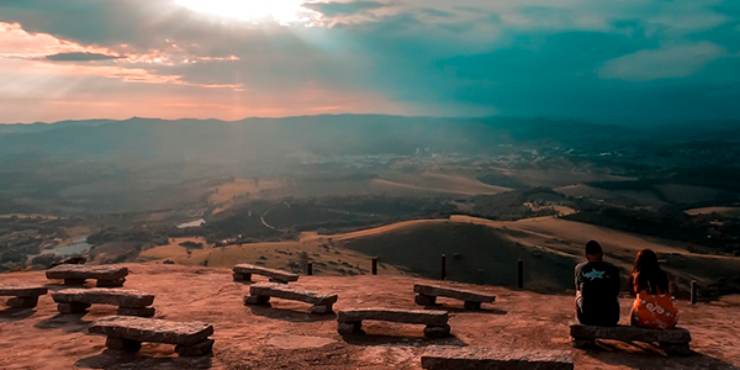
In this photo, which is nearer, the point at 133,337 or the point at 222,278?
the point at 133,337

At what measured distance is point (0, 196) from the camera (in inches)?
6644

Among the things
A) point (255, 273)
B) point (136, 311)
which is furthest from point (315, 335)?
point (255, 273)

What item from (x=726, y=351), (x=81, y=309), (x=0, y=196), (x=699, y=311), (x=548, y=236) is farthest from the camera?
(x=0, y=196)

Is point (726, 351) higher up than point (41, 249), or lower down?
higher up

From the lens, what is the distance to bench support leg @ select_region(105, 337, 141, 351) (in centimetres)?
936

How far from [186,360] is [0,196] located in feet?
629

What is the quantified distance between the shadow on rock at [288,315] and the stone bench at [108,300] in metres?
2.30

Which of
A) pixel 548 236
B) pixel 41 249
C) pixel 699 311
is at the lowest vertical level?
pixel 41 249

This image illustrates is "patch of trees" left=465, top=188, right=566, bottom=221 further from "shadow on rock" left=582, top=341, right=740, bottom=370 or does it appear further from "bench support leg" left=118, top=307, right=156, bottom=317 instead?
"shadow on rock" left=582, top=341, right=740, bottom=370

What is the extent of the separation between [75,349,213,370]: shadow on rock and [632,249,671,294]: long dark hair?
6819mm

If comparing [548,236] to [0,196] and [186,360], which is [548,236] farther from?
[0,196]

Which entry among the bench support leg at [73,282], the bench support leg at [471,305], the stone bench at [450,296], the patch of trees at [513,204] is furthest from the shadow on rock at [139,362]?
the patch of trees at [513,204]

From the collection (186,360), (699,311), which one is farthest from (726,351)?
(186,360)

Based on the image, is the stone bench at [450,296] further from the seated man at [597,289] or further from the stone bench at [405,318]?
the seated man at [597,289]
